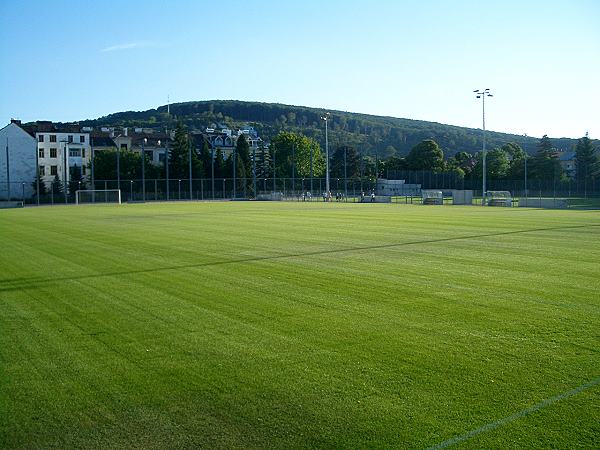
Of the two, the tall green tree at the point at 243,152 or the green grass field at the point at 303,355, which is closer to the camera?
the green grass field at the point at 303,355

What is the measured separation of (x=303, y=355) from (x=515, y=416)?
A: 2.53 meters

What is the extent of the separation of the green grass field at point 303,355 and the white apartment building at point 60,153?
96152 millimetres

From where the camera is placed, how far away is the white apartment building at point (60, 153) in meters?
102

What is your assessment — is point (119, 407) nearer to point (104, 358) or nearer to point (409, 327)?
point (104, 358)

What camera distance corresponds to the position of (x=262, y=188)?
106562mm

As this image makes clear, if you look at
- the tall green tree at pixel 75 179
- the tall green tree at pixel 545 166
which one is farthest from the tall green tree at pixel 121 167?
the tall green tree at pixel 545 166

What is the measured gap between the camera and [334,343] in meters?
7.28

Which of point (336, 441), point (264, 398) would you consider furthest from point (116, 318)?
point (336, 441)

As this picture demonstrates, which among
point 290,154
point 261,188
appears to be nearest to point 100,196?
point 261,188

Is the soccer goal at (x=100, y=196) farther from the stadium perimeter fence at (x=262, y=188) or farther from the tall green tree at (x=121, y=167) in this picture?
the tall green tree at (x=121, y=167)

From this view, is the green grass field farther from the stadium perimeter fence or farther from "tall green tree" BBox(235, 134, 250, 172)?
"tall green tree" BBox(235, 134, 250, 172)

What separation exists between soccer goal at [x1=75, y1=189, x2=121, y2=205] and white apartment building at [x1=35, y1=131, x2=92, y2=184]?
17.2 metres

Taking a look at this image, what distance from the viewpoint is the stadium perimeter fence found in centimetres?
7862

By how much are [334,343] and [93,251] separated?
12809 mm
